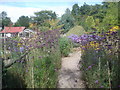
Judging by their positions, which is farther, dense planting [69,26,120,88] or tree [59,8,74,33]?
tree [59,8,74,33]

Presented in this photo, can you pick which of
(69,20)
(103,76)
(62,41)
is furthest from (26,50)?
(69,20)

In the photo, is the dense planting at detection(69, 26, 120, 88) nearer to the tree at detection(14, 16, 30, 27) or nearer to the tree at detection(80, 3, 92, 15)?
the tree at detection(14, 16, 30, 27)

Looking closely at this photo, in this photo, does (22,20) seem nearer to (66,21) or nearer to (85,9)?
(66,21)

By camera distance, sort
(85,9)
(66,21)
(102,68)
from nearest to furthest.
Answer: (102,68) < (66,21) < (85,9)

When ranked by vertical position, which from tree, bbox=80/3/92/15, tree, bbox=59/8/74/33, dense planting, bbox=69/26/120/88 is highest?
tree, bbox=80/3/92/15

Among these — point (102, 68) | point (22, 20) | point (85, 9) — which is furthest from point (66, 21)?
point (85, 9)

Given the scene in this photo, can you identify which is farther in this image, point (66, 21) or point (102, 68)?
point (66, 21)

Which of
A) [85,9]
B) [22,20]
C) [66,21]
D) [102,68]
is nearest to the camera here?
[102,68]

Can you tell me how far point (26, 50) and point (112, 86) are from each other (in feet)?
6.64

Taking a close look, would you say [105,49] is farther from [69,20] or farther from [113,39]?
[69,20]

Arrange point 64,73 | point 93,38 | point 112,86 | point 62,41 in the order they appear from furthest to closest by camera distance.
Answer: point 62,41 → point 64,73 → point 93,38 → point 112,86

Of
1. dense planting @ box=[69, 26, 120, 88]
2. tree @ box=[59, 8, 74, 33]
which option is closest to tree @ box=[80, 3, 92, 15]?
tree @ box=[59, 8, 74, 33]

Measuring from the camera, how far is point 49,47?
167 inches

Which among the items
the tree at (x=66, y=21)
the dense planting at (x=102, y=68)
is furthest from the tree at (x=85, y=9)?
the dense planting at (x=102, y=68)
